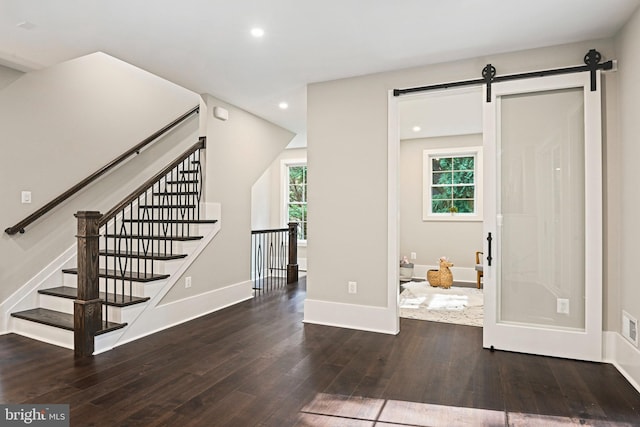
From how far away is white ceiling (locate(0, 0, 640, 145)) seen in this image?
261 cm

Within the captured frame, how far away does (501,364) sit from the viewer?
9.67 feet

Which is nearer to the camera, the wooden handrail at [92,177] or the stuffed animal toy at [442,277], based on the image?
the wooden handrail at [92,177]

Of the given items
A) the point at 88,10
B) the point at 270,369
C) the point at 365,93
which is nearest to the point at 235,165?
the point at 365,93

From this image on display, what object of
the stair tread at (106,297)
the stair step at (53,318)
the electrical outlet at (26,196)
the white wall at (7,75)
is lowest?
the stair step at (53,318)

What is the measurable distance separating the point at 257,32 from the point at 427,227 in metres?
5.03

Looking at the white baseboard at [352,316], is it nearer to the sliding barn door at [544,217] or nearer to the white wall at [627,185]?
the sliding barn door at [544,217]

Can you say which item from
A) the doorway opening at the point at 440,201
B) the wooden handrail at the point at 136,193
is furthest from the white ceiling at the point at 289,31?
the doorway opening at the point at 440,201

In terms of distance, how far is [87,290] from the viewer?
3059 mm

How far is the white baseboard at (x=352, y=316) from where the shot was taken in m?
3.71

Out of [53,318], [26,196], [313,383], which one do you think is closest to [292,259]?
[53,318]

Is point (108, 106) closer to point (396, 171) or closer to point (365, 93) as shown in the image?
point (365, 93)

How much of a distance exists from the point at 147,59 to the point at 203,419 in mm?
3113

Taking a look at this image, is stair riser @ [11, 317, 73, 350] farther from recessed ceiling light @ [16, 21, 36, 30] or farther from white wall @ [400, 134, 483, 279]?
white wall @ [400, 134, 483, 279]

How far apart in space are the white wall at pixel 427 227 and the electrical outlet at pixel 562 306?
11.5ft
